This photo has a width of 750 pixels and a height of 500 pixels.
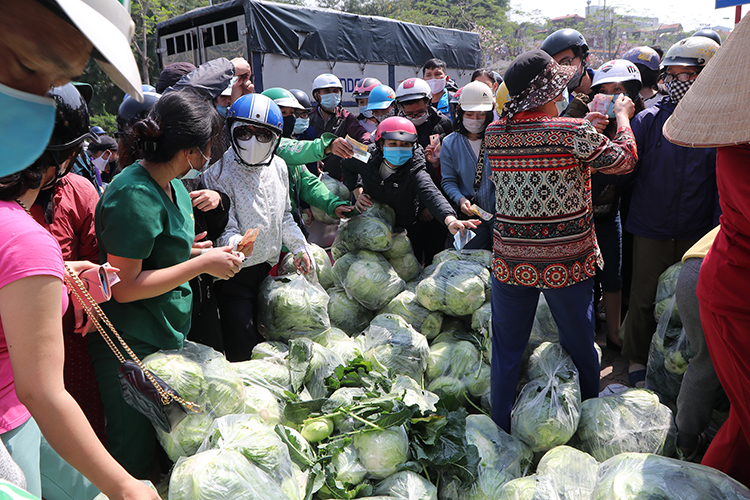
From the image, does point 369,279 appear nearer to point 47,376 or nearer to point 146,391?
point 146,391

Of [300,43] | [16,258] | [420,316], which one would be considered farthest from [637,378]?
[300,43]

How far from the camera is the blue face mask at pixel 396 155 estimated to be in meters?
3.81

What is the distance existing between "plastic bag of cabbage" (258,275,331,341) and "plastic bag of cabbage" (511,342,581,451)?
4.17 ft

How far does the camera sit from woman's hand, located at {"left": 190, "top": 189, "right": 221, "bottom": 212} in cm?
268

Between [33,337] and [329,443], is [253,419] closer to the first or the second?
[329,443]

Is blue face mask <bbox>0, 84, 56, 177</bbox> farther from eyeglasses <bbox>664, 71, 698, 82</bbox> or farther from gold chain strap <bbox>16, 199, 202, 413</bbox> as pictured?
eyeglasses <bbox>664, 71, 698, 82</bbox>

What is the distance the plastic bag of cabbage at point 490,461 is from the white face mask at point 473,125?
7.49 ft

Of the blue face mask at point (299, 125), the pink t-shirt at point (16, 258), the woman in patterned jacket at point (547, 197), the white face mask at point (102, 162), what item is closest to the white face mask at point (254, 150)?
the woman in patterned jacket at point (547, 197)

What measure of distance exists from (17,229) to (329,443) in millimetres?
1507

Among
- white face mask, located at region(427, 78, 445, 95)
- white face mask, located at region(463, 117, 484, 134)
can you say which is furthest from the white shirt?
white face mask, located at region(427, 78, 445, 95)

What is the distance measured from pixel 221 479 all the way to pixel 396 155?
8.85 feet

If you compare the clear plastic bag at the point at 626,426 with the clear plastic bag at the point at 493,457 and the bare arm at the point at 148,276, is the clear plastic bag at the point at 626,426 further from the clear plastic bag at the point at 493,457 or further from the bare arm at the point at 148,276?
the bare arm at the point at 148,276

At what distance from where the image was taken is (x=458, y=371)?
3182 mm

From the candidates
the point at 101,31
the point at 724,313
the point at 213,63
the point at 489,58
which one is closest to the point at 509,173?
the point at 724,313
